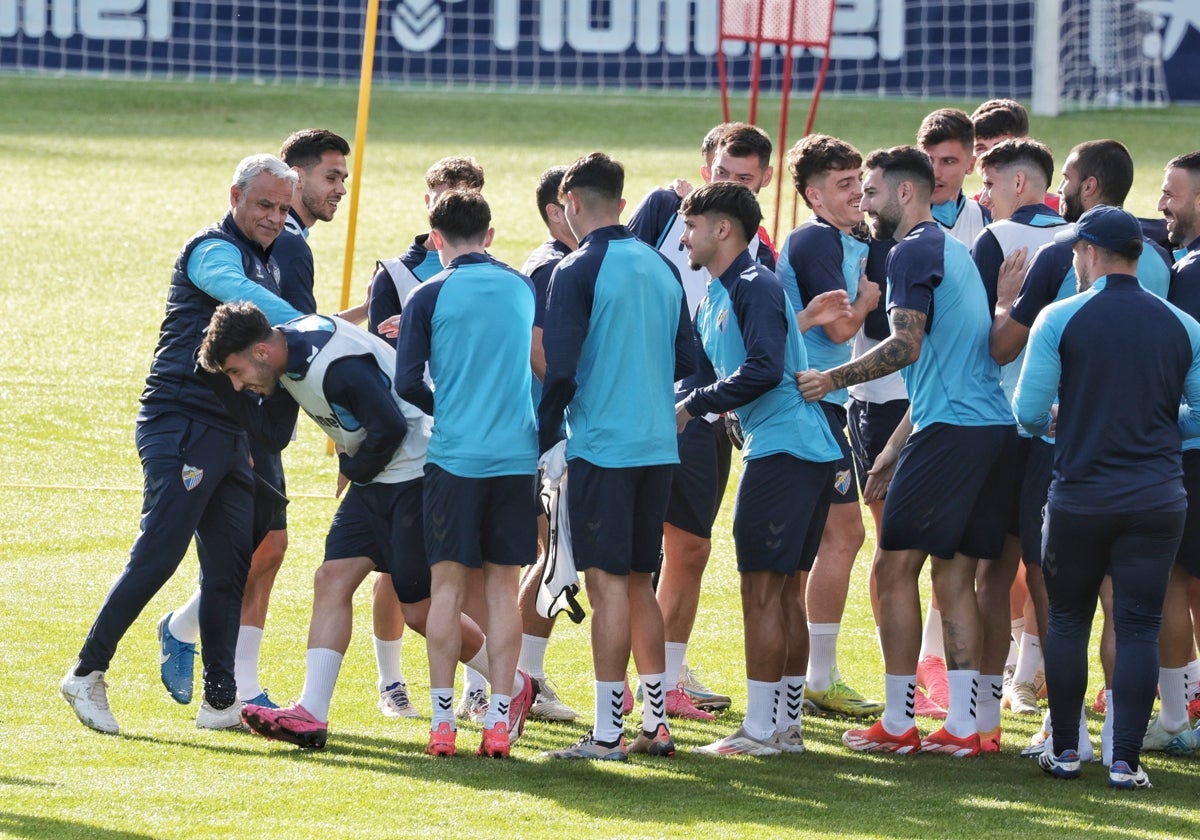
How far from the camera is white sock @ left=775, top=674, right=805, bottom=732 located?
591 cm

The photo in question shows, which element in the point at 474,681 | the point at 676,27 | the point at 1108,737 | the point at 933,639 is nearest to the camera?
the point at 1108,737

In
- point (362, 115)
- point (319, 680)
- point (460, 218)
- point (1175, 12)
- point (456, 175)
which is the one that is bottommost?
point (319, 680)

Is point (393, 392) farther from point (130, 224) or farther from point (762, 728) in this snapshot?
point (130, 224)

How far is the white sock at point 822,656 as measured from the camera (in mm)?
6633

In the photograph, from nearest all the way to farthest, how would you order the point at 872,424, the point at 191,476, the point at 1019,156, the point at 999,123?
1. the point at 191,476
2. the point at 1019,156
3. the point at 872,424
4. the point at 999,123

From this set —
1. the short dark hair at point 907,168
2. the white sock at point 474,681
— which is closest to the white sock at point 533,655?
the white sock at point 474,681

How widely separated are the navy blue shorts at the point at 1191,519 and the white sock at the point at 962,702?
31.3 inches

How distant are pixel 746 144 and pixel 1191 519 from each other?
208cm

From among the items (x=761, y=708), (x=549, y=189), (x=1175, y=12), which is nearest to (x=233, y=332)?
(x=549, y=189)

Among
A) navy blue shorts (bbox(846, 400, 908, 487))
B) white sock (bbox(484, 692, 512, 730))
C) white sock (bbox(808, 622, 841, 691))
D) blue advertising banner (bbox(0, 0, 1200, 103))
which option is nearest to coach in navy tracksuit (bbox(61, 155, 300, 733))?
white sock (bbox(484, 692, 512, 730))

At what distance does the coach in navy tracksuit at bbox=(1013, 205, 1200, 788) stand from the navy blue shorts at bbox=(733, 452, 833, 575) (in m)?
0.74

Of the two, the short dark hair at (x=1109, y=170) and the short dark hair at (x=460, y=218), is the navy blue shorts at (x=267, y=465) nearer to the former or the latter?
the short dark hair at (x=460, y=218)

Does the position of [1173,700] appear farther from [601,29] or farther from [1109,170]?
[601,29]

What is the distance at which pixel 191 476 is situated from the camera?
5.88 m
